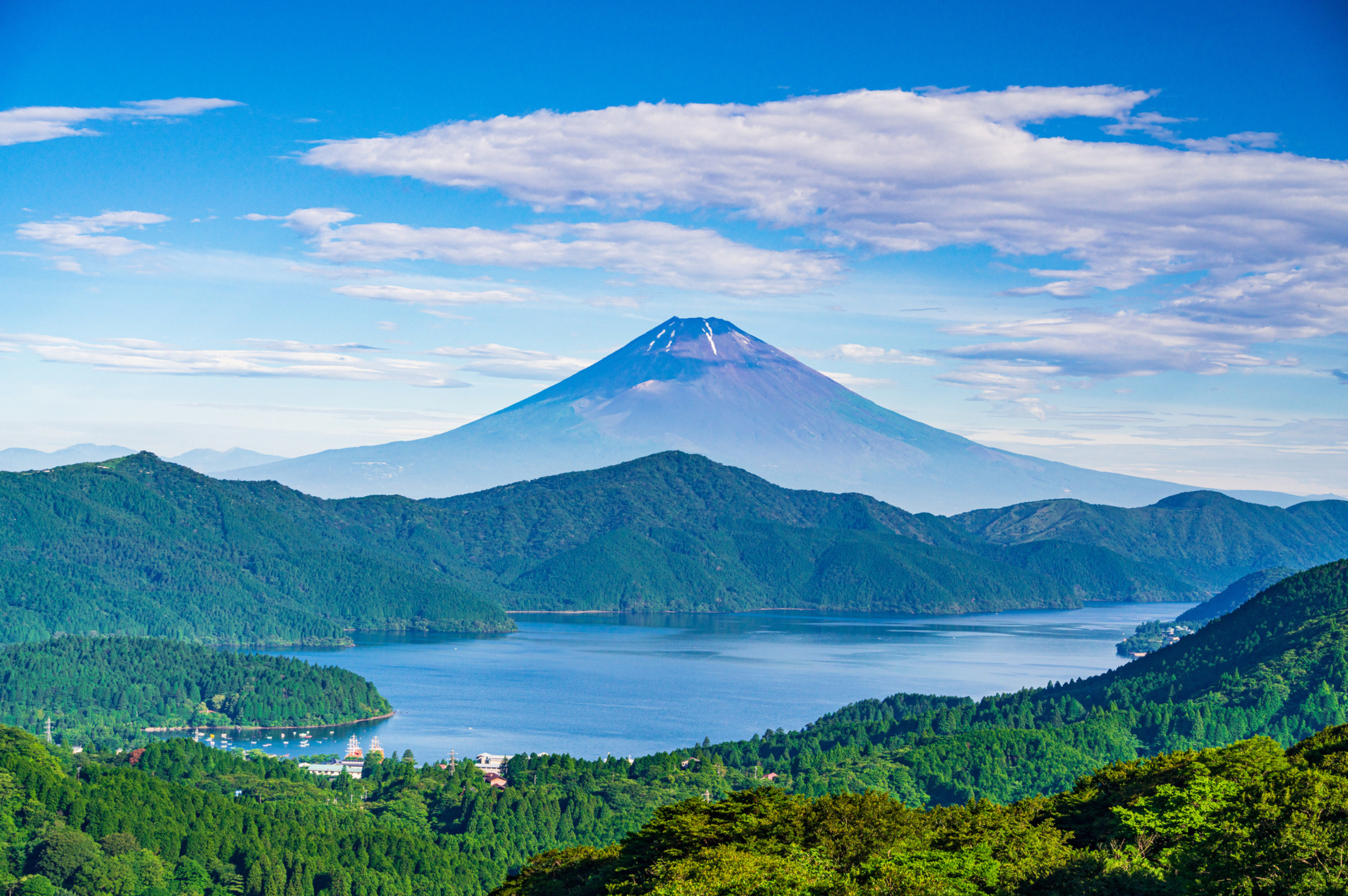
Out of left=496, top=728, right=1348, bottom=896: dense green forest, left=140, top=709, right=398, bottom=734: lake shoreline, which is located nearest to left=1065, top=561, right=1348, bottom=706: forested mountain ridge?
left=496, top=728, right=1348, bottom=896: dense green forest

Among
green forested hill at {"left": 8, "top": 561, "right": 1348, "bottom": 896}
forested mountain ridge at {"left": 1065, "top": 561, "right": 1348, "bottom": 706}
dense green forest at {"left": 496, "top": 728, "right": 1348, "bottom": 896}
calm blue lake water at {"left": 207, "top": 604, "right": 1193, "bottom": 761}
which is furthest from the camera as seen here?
calm blue lake water at {"left": 207, "top": 604, "right": 1193, "bottom": 761}

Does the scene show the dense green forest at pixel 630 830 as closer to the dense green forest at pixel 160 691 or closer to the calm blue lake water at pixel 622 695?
the calm blue lake water at pixel 622 695

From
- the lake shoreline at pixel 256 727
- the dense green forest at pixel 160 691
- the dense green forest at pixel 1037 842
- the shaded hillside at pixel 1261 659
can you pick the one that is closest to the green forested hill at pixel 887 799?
the dense green forest at pixel 1037 842

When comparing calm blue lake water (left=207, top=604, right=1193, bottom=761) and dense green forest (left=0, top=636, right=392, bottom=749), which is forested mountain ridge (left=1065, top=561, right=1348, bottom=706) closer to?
calm blue lake water (left=207, top=604, right=1193, bottom=761)

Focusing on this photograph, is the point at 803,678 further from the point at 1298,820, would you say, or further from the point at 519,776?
the point at 1298,820

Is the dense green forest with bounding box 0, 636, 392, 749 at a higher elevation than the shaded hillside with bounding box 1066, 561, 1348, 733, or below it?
below

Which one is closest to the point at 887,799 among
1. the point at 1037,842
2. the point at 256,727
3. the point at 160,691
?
the point at 1037,842

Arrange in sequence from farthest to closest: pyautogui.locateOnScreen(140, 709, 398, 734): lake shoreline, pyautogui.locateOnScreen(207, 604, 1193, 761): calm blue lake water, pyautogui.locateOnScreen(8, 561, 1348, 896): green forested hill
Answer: pyautogui.locateOnScreen(140, 709, 398, 734): lake shoreline < pyautogui.locateOnScreen(207, 604, 1193, 761): calm blue lake water < pyautogui.locateOnScreen(8, 561, 1348, 896): green forested hill

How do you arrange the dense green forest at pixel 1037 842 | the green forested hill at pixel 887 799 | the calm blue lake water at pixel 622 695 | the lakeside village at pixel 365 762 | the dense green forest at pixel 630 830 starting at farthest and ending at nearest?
the calm blue lake water at pixel 622 695, the lakeside village at pixel 365 762, the green forested hill at pixel 887 799, the dense green forest at pixel 630 830, the dense green forest at pixel 1037 842
